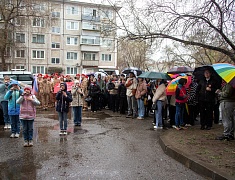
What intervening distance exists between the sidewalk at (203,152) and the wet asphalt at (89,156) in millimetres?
188

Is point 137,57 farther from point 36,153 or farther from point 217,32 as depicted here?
point 36,153

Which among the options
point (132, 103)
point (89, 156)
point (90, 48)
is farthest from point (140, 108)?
point (90, 48)

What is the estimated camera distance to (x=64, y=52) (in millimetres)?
52000

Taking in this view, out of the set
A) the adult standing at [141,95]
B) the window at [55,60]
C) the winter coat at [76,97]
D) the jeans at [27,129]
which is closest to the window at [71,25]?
the window at [55,60]

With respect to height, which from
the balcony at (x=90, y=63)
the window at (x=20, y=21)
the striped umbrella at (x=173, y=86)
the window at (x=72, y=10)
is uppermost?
the window at (x=72, y=10)

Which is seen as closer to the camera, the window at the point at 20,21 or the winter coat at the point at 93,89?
the winter coat at the point at 93,89

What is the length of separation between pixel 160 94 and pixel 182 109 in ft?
3.17

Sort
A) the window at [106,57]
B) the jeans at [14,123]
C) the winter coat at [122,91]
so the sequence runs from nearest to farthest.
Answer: the jeans at [14,123]
the winter coat at [122,91]
the window at [106,57]

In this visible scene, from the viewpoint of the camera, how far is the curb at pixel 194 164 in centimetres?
474

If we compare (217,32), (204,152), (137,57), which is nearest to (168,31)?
(217,32)

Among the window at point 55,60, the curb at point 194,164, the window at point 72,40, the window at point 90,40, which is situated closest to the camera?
the curb at point 194,164

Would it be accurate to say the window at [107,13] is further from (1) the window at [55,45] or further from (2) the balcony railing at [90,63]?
(1) the window at [55,45]

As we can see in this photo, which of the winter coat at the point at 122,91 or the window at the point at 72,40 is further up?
the window at the point at 72,40

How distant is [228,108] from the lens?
23.6ft
